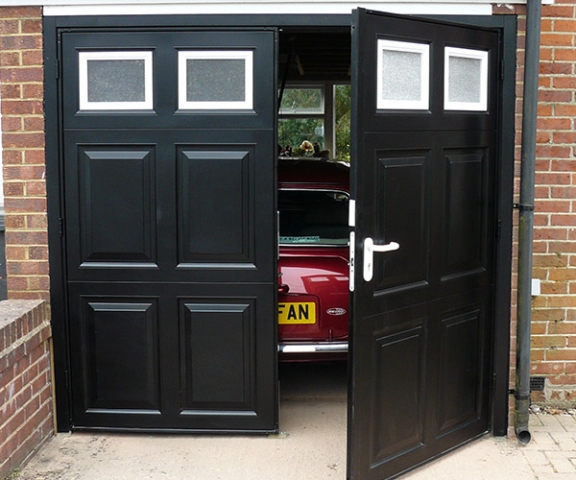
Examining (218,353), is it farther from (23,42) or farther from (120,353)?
(23,42)

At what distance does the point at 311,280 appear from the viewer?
207 inches

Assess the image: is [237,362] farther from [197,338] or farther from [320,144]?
[320,144]

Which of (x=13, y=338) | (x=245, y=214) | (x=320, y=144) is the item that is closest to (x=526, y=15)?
(x=245, y=214)

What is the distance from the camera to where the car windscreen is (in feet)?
18.1

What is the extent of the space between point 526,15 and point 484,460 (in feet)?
8.24

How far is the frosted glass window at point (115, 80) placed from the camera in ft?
14.7

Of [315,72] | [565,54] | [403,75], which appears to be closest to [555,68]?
[565,54]

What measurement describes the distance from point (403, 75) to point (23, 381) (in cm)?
261

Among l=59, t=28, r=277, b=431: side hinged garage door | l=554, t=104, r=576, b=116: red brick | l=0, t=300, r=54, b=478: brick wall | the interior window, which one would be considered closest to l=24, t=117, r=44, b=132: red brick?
l=59, t=28, r=277, b=431: side hinged garage door

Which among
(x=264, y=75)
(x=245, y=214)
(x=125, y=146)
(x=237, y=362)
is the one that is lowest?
(x=237, y=362)

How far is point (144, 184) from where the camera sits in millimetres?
4547

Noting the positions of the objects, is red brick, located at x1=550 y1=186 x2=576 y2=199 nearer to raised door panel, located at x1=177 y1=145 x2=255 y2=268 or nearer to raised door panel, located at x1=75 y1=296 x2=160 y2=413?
raised door panel, located at x1=177 y1=145 x2=255 y2=268

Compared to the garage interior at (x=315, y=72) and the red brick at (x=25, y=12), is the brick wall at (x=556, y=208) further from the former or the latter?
the red brick at (x=25, y=12)

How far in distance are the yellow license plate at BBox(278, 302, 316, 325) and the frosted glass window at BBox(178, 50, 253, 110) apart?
1414 millimetres
